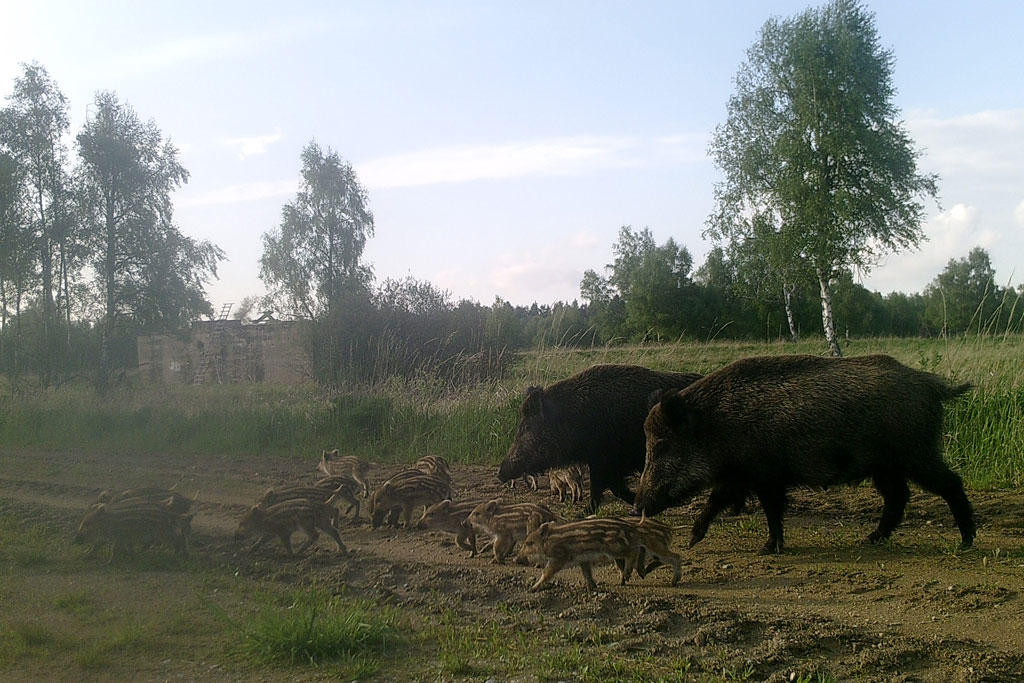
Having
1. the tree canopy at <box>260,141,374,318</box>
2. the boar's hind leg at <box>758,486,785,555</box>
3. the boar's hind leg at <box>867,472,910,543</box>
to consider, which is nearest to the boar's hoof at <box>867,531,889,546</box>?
the boar's hind leg at <box>867,472,910,543</box>

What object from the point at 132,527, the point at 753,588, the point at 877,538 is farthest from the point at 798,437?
the point at 132,527

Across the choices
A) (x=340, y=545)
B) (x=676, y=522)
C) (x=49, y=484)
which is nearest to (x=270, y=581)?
(x=340, y=545)

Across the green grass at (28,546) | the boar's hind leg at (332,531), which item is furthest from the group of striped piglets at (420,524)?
the green grass at (28,546)

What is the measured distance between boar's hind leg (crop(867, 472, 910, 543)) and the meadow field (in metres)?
0.25

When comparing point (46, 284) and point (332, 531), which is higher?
point (46, 284)

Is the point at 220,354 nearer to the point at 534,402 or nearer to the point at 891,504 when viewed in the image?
the point at 534,402

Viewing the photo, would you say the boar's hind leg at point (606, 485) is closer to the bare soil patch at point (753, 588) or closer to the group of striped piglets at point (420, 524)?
the bare soil patch at point (753, 588)

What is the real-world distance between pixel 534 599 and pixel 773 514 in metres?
2.64

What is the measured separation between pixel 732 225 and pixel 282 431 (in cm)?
2444

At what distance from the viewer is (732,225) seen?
34.0 meters

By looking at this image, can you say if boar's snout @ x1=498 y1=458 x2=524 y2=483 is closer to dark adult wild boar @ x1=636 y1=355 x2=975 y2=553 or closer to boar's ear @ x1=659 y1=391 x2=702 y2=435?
dark adult wild boar @ x1=636 y1=355 x2=975 y2=553

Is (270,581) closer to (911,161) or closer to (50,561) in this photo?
(50,561)

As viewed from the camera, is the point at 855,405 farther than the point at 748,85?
No

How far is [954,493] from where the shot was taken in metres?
7.00
